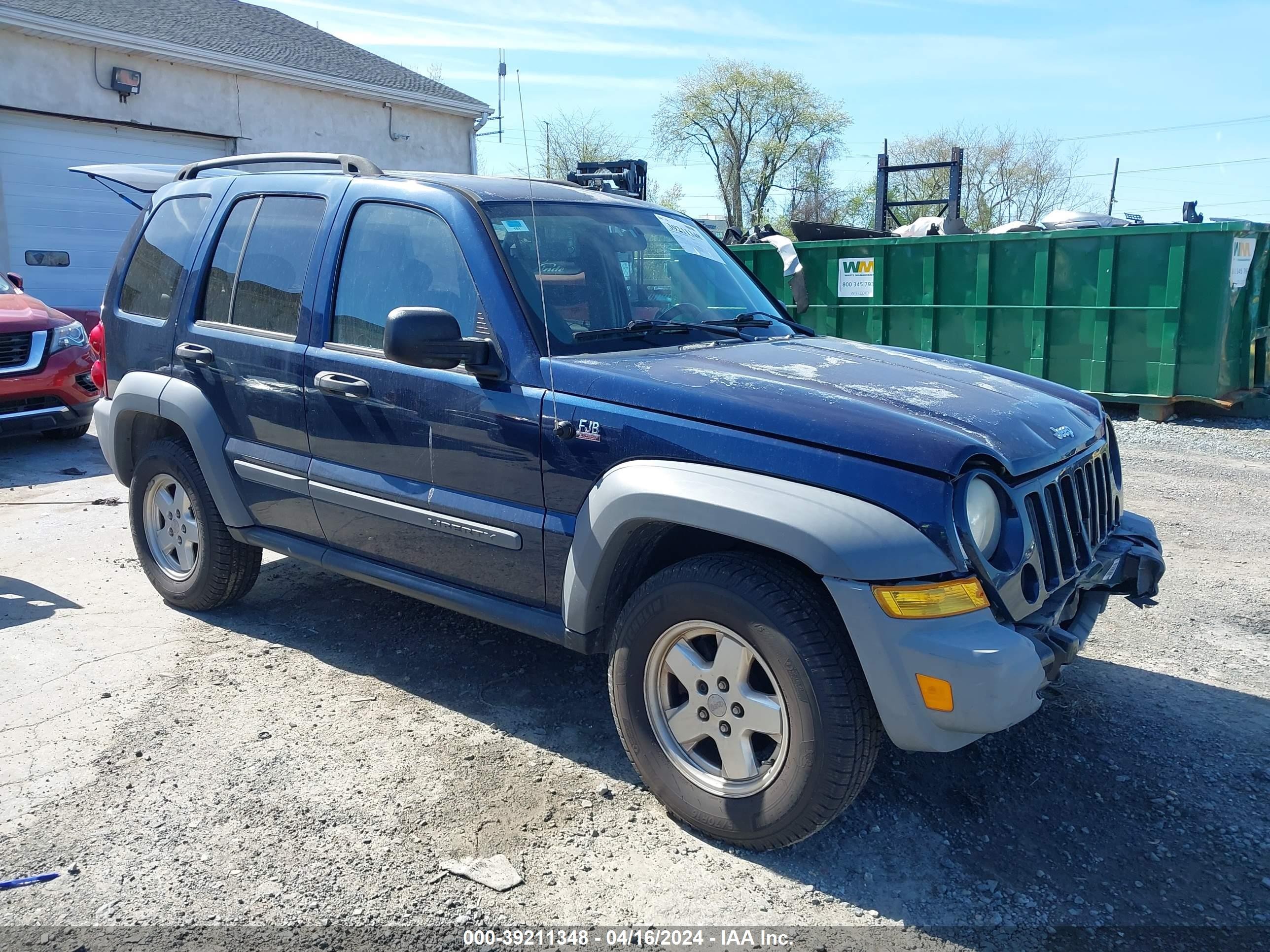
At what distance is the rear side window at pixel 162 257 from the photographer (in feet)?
15.7

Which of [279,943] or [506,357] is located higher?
[506,357]

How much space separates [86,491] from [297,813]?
564 cm

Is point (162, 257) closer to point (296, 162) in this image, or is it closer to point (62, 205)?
point (296, 162)

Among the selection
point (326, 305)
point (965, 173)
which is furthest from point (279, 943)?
point (965, 173)

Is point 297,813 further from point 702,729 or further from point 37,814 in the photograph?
point 702,729

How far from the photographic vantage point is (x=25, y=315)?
8.84 m

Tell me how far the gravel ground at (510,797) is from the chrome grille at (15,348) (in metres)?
4.54

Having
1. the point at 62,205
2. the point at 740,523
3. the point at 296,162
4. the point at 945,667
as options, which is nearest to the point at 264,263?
the point at 296,162

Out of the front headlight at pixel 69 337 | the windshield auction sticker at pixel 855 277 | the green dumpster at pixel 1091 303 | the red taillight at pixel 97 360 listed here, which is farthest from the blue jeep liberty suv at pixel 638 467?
the windshield auction sticker at pixel 855 277

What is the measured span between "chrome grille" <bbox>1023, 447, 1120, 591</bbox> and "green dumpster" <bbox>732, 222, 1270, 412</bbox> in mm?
6457

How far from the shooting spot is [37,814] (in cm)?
329

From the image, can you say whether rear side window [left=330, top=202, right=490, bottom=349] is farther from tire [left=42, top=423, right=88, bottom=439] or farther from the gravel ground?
tire [left=42, top=423, right=88, bottom=439]

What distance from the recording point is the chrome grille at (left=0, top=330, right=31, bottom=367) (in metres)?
8.66

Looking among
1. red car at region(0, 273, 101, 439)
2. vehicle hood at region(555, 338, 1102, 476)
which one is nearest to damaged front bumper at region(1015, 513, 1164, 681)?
vehicle hood at region(555, 338, 1102, 476)
